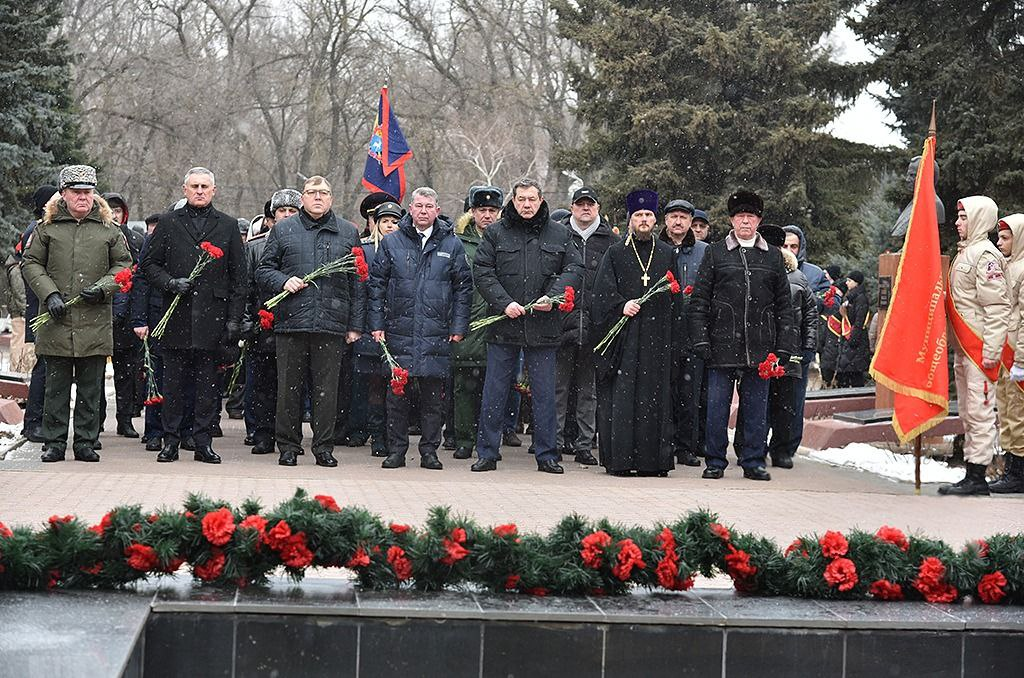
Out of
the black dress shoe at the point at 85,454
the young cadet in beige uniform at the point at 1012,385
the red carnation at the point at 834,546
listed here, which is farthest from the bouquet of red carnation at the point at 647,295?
the red carnation at the point at 834,546

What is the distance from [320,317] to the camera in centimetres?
1130

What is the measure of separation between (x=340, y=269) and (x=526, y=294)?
1433 mm

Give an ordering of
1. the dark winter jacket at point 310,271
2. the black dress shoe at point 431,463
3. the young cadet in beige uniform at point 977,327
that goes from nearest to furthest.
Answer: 1. the young cadet in beige uniform at point 977,327
2. the dark winter jacket at point 310,271
3. the black dress shoe at point 431,463

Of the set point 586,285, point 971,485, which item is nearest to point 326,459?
point 586,285

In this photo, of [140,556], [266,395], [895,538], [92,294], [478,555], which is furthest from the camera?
[266,395]

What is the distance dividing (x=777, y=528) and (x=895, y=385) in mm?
2730

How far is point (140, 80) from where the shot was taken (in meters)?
48.0

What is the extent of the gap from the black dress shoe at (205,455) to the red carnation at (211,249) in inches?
56.6

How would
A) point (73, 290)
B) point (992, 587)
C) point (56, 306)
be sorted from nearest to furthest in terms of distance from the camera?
point (992, 587) < point (56, 306) < point (73, 290)

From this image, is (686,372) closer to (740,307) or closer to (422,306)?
(740,307)

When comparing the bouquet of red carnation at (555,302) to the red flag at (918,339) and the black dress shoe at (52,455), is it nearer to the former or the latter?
the red flag at (918,339)

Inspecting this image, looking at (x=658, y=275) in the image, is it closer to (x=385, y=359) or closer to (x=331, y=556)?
(x=385, y=359)

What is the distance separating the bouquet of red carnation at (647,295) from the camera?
11.6m

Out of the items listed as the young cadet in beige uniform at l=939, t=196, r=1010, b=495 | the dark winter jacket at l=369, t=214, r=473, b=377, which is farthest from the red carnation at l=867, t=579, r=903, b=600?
the dark winter jacket at l=369, t=214, r=473, b=377
